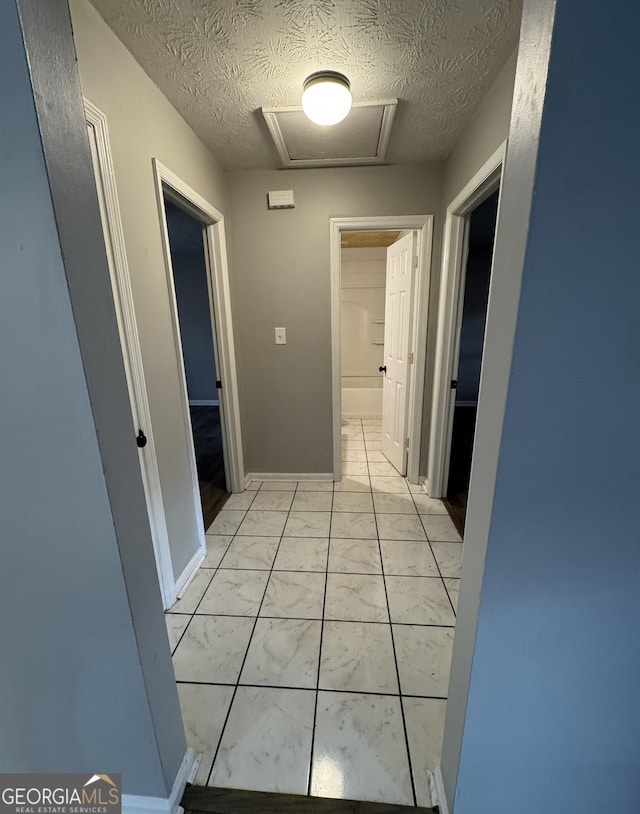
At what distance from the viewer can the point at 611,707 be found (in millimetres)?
733

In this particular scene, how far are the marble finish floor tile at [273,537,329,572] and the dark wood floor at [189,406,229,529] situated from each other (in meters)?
0.65

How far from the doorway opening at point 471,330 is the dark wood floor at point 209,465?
1994 millimetres

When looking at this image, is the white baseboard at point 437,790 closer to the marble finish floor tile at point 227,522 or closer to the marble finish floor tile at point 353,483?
the marble finish floor tile at point 227,522

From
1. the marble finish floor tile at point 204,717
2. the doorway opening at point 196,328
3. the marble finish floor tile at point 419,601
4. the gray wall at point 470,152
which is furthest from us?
the doorway opening at point 196,328

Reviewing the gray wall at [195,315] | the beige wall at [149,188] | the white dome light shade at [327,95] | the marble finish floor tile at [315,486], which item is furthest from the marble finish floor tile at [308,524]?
the gray wall at [195,315]

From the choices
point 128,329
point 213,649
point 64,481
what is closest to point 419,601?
point 213,649

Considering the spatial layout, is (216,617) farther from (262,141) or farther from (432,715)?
(262,141)

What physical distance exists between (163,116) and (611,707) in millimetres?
2690

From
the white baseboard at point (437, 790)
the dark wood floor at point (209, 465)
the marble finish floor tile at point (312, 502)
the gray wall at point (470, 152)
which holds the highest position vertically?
the gray wall at point (470, 152)

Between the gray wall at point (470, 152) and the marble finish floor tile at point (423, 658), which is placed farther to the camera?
the gray wall at point (470, 152)

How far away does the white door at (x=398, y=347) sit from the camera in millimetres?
2637

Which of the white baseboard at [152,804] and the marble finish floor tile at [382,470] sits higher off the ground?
the white baseboard at [152,804]

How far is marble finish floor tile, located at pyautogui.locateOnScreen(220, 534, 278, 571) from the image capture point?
1.88m

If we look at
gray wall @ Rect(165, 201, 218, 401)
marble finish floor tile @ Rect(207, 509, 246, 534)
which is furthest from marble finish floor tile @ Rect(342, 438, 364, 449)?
gray wall @ Rect(165, 201, 218, 401)
